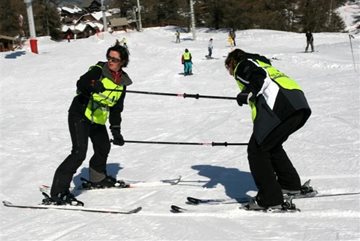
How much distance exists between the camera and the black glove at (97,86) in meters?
4.81

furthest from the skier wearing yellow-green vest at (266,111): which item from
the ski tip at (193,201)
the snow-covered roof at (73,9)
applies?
the snow-covered roof at (73,9)

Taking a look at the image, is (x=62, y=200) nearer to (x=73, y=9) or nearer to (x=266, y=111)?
(x=266, y=111)

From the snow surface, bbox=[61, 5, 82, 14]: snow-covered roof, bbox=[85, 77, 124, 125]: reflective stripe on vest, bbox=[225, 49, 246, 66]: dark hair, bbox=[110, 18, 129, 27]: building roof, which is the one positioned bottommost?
the snow surface

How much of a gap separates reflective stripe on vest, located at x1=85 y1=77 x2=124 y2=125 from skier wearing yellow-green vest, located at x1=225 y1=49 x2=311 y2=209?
1326 mm

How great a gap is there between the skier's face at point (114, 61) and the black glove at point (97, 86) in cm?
21

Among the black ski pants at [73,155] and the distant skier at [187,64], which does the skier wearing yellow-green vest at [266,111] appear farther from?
the distant skier at [187,64]

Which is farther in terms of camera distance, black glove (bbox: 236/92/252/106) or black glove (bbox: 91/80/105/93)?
black glove (bbox: 91/80/105/93)

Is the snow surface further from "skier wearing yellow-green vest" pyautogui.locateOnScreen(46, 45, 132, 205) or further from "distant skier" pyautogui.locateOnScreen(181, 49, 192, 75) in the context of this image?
"distant skier" pyautogui.locateOnScreen(181, 49, 192, 75)

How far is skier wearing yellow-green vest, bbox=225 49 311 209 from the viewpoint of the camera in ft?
13.3

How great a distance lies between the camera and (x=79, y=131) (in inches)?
193

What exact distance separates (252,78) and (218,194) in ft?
5.08

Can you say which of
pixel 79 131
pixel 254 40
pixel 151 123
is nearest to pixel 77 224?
pixel 79 131

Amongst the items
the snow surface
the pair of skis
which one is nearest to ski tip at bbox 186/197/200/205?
the snow surface

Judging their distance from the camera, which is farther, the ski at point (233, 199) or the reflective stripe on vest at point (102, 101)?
the reflective stripe on vest at point (102, 101)
